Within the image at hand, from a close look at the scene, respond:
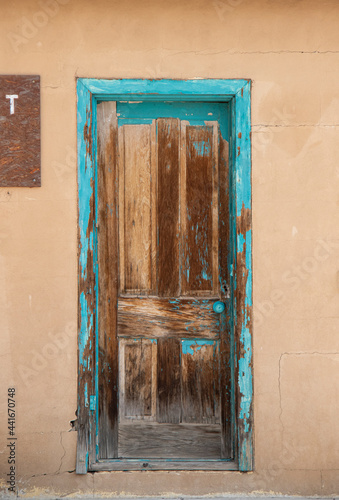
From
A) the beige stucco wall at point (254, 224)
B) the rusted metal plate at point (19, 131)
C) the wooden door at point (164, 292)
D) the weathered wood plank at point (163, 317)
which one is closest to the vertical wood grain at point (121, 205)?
the wooden door at point (164, 292)

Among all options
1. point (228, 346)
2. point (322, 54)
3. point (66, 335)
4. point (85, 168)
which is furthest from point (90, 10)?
point (228, 346)

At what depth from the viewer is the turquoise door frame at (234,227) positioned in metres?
2.72

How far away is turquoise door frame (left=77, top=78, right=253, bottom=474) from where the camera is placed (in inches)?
107

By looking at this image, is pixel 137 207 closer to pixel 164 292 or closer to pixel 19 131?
pixel 164 292

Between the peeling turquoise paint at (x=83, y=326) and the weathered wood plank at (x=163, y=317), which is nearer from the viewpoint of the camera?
the peeling turquoise paint at (x=83, y=326)

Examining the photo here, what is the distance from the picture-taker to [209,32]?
8.93 ft

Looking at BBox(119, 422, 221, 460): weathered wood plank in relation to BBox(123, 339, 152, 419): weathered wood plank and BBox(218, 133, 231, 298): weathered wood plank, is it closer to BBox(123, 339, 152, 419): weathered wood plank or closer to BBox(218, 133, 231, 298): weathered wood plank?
BBox(123, 339, 152, 419): weathered wood plank

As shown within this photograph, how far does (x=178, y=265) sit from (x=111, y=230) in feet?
1.60

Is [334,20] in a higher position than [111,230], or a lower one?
higher

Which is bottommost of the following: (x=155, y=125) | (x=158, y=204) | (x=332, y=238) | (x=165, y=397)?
(x=165, y=397)

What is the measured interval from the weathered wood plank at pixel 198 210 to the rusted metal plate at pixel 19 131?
0.95m

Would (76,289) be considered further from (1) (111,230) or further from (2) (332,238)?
(2) (332,238)

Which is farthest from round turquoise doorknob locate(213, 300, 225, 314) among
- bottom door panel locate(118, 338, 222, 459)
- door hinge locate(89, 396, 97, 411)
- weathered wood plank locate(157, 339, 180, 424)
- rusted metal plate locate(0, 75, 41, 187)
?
rusted metal plate locate(0, 75, 41, 187)

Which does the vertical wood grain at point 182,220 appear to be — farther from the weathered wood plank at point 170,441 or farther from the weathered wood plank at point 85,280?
the weathered wood plank at point 170,441
